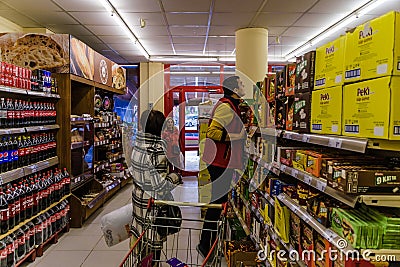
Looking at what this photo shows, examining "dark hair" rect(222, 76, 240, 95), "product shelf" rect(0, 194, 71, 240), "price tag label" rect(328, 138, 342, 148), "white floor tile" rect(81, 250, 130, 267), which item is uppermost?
"dark hair" rect(222, 76, 240, 95)

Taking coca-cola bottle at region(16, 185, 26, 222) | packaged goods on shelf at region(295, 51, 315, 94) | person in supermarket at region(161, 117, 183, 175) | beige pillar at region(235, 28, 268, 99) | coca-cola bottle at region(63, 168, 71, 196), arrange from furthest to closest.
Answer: person in supermarket at region(161, 117, 183, 175) → beige pillar at region(235, 28, 268, 99) → coca-cola bottle at region(63, 168, 71, 196) → coca-cola bottle at region(16, 185, 26, 222) → packaged goods on shelf at region(295, 51, 315, 94)

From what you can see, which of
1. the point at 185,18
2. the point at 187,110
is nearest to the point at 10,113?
the point at 185,18

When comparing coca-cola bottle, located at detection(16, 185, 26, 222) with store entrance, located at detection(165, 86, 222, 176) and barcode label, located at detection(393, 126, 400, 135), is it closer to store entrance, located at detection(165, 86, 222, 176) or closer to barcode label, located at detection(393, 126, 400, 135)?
barcode label, located at detection(393, 126, 400, 135)

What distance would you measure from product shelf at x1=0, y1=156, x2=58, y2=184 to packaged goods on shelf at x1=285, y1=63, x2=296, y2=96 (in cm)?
273

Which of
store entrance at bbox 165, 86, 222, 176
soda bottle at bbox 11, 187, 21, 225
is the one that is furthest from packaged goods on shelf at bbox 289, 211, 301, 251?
store entrance at bbox 165, 86, 222, 176

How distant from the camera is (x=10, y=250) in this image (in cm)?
344

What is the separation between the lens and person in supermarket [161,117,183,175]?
863 cm

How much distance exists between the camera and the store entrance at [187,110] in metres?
10.5

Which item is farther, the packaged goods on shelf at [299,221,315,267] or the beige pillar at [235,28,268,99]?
the beige pillar at [235,28,268,99]

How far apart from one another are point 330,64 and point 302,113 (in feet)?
1.58

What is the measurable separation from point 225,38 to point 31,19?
3.90m

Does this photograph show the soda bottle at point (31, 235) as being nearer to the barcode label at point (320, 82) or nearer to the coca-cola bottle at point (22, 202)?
the coca-cola bottle at point (22, 202)

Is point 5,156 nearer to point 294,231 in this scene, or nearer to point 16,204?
point 16,204

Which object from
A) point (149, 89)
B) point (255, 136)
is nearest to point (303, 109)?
point (255, 136)
